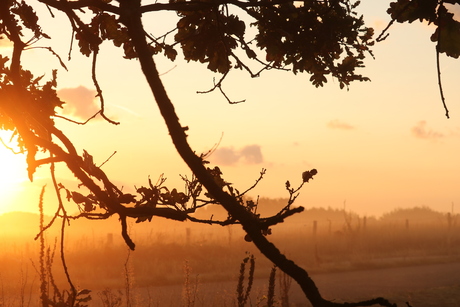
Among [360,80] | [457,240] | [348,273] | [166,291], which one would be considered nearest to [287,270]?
[360,80]

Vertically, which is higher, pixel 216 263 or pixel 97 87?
pixel 97 87

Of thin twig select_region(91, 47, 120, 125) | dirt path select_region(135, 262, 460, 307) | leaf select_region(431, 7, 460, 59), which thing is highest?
leaf select_region(431, 7, 460, 59)

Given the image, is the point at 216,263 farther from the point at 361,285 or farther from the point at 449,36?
the point at 449,36

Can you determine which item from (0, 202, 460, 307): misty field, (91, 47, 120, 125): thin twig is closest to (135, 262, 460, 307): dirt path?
(0, 202, 460, 307): misty field

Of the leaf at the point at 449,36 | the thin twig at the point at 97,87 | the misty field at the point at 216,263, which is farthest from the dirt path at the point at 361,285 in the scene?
the leaf at the point at 449,36

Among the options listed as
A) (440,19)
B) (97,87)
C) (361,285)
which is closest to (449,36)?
(440,19)

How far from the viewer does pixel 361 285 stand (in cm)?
1638

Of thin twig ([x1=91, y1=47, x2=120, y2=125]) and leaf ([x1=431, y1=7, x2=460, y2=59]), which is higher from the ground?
leaf ([x1=431, y1=7, x2=460, y2=59])

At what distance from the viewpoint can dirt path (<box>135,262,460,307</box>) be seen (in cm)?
1369

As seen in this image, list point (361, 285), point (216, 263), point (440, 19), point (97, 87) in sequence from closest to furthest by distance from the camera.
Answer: point (440, 19), point (97, 87), point (361, 285), point (216, 263)

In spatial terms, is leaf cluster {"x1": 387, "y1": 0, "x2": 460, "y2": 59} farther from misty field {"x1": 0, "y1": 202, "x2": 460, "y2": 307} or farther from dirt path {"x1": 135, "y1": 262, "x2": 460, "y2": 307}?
dirt path {"x1": 135, "y1": 262, "x2": 460, "y2": 307}

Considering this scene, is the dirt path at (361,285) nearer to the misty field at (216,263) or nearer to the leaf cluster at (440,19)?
the misty field at (216,263)

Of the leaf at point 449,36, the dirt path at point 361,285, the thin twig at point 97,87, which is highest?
the leaf at point 449,36

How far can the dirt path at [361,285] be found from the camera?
1369cm
